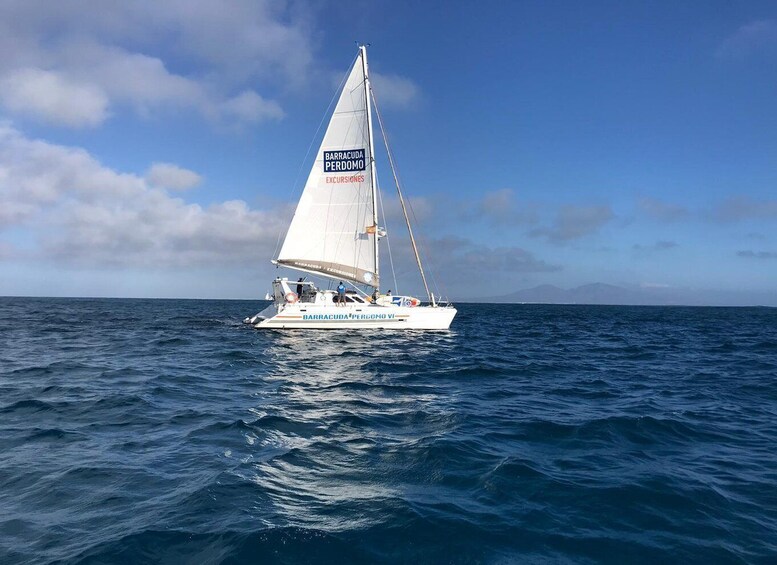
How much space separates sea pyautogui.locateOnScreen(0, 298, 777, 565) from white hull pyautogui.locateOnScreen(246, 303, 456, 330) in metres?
13.3

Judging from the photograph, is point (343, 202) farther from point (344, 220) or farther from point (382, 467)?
point (382, 467)

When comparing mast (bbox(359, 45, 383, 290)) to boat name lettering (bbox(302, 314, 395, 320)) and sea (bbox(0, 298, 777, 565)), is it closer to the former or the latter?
boat name lettering (bbox(302, 314, 395, 320))

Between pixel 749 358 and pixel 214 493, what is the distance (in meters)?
22.3

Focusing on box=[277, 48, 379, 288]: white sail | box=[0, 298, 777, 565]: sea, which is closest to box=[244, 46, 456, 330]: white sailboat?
box=[277, 48, 379, 288]: white sail

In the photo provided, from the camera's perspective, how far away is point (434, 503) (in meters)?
5.62

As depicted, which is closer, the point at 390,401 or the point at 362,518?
the point at 362,518

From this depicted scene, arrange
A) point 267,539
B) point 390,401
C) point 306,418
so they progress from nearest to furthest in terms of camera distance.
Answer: point 267,539 < point 306,418 < point 390,401

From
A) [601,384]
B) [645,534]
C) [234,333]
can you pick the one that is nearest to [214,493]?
[645,534]

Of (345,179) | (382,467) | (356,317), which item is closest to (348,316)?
(356,317)

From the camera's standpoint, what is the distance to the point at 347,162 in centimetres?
3025

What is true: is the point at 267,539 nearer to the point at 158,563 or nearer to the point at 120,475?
the point at 158,563

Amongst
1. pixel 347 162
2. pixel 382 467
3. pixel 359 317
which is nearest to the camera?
pixel 382 467

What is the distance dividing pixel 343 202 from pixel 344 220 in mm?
1128

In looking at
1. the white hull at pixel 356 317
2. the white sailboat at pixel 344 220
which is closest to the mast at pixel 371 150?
the white sailboat at pixel 344 220
